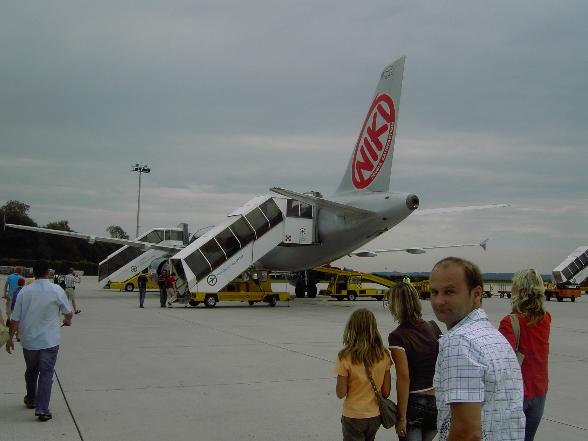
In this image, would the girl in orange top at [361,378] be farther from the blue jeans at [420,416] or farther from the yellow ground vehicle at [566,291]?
the yellow ground vehicle at [566,291]

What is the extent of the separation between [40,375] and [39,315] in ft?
2.08

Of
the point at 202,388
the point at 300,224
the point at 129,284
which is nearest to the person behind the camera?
the point at 202,388

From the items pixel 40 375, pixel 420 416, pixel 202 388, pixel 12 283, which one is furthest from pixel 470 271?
pixel 12 283

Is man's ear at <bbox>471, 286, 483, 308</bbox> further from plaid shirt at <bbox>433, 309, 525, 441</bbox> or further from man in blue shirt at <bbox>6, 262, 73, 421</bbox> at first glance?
man in blue shirt at <bbox>6, 262, 73, 421</bbox>

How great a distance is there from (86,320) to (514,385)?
1657 cm

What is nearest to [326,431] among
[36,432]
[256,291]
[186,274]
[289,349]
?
[36,432]

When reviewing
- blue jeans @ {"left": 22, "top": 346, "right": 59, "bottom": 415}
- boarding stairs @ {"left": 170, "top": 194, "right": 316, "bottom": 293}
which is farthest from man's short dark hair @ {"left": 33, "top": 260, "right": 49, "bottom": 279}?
boarding stairs @ {"left": 170, "top": 194, "right": 316, "bottom": 293}

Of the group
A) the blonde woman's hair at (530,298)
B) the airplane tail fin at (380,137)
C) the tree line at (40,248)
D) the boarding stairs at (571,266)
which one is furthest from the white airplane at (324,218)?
the tree line at (40,248)

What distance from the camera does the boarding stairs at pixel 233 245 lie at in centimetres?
2266

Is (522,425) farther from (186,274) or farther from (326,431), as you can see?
(186,274)

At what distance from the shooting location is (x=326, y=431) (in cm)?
611

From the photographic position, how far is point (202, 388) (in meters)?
8.02

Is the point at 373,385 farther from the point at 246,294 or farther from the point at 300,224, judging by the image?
the point at 300,224

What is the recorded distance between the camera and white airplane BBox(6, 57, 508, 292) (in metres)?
22.8
